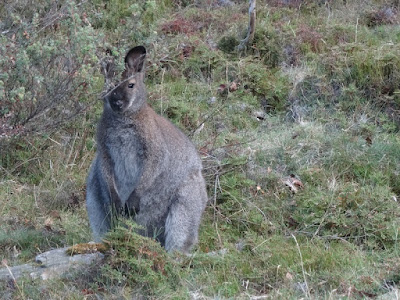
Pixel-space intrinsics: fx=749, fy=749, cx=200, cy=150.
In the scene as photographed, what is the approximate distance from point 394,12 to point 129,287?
22.6 feet

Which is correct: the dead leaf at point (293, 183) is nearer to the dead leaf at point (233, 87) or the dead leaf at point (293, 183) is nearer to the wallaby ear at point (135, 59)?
the wallaby ear at point (135, 59)

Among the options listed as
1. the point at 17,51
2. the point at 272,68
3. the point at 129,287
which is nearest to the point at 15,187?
the point at 17,51

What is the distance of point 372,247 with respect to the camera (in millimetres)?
6184

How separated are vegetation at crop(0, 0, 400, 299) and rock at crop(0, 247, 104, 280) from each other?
127 mm

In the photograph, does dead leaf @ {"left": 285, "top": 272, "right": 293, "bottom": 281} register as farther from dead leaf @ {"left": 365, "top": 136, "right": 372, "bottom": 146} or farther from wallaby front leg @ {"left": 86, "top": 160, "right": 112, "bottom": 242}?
dead leaf @ {"left": 365, "top": 136, "right": 372, "bottom": 146}

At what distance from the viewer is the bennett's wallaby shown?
623cm

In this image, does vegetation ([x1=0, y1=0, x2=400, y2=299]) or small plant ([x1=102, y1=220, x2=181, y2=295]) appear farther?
vegetation ([x1=0, y1=0, x2=400, y2=299])

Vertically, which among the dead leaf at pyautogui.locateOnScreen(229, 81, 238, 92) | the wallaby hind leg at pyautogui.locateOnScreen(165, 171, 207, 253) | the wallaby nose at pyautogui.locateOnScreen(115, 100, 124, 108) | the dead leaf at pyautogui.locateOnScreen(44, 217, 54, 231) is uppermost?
the wallaby nose at pyautogui.locateOnScreen(115, 100, 124, 108)

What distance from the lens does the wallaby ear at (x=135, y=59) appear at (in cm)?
616

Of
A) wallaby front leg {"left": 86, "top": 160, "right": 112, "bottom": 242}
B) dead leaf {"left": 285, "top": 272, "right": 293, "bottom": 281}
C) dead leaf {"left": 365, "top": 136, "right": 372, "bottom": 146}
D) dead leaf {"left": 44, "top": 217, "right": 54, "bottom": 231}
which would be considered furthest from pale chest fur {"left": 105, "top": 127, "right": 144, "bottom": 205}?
dead leaf {"left": 365, "top": 136, "right": 372, "bottom": 146}

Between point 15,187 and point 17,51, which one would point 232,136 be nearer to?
point 15,187

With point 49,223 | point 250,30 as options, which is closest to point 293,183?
point 49,223

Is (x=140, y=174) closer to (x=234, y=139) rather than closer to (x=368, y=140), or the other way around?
(x=234, y=139)

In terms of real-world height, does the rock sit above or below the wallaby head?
below
